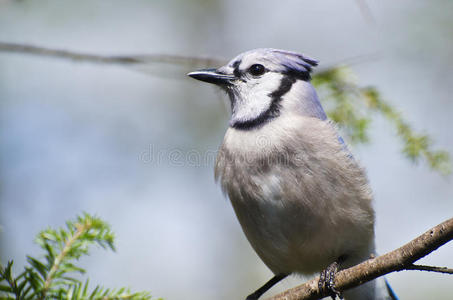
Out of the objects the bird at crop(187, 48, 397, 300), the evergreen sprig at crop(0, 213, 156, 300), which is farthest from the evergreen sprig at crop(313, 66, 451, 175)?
the evergreen sprig at crop(0, 213, 156, 300)

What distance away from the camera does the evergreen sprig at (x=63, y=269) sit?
188 cm

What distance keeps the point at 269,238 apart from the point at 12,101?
4.70 metres

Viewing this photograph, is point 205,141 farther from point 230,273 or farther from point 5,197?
point 5,197

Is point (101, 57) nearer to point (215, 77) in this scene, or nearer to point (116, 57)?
point (116, 57)

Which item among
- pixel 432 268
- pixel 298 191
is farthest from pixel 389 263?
pixel 298 191

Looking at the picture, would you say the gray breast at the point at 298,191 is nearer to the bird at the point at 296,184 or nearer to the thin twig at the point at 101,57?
the bird at the point at 296,184

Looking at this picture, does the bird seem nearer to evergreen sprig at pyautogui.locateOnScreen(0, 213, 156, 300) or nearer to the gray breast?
the gray breast

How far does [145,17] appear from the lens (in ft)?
25.7

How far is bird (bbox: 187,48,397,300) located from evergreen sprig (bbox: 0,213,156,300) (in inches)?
43.7

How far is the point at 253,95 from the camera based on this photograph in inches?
139

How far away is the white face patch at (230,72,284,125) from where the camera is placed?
344cm

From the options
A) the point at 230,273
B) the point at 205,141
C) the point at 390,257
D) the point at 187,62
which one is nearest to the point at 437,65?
the point at 205,141

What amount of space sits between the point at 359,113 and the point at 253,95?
729 millimetres

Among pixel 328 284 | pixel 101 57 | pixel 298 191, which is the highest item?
pixel 101 57
